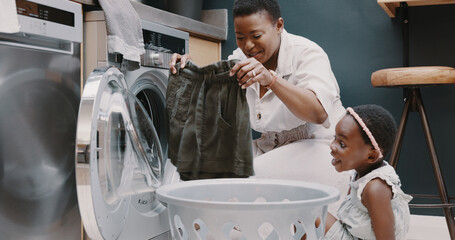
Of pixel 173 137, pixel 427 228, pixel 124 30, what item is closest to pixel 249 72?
pixel 173 137

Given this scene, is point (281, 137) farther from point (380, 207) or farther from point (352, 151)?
point (380, 207)

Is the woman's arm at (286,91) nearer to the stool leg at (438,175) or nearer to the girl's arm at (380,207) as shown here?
the girl's arm at (380,207)

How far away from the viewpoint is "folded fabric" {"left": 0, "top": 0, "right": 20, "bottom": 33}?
1157 millimetres

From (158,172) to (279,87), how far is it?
1.86ft

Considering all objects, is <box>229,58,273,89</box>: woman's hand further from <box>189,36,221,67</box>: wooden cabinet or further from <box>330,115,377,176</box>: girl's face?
<box>189,36,221,67</box>: wooden cabinet

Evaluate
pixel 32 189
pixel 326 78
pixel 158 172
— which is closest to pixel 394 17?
pixel 326 78

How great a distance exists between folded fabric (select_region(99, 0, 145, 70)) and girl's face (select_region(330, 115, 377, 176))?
792mm

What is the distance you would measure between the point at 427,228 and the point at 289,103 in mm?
1411

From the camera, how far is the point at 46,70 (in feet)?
4.53

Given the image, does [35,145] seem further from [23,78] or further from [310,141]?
[310,141]

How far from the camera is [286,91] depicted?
1438 millimetres

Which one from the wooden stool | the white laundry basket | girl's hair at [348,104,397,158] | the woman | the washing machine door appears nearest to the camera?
the white laundry basket

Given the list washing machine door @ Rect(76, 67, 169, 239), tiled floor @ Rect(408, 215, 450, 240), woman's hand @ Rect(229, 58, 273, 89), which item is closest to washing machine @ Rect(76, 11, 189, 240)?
washing machine door @ Rect(76, 67, 169, 239)

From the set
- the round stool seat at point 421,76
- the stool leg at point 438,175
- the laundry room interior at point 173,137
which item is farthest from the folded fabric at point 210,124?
the stool leg at point 438,175
